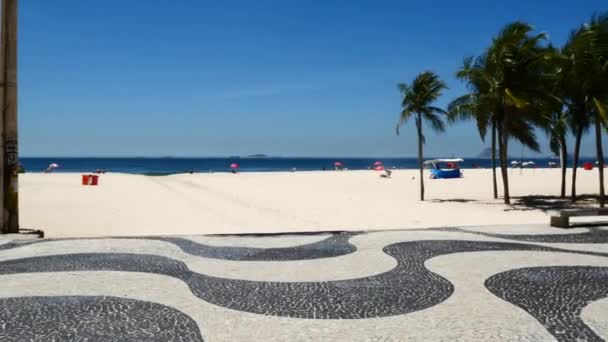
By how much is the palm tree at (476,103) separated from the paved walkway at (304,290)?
10864 mm

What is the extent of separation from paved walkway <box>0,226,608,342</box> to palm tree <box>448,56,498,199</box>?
35.6 ft

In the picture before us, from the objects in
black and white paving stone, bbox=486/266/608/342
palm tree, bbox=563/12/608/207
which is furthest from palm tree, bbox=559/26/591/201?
black and white paving stone, bbox=486/266/608/342

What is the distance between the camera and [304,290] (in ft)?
18.5

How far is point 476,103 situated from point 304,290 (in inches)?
622

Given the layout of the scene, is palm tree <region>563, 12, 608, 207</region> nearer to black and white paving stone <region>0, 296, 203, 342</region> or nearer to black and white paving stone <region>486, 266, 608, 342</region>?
black and white paving stone <region>486, 266, 608, 342</region>

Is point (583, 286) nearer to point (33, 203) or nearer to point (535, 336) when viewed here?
point (535, 336)

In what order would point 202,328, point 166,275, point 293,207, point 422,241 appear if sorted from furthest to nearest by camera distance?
point 293,207 → point 422,241 → point 166,275 → point 202,328

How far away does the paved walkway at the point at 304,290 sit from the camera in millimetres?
4289

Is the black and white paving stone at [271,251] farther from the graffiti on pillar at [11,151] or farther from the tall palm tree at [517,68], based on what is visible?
the tall palm tree at [517,68]

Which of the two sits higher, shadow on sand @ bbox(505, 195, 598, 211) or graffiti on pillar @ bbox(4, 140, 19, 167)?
graffiti on pillar @ bbox(4, 140, 19, 167)

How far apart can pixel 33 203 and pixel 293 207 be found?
32.5 feet

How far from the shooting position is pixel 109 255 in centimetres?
750

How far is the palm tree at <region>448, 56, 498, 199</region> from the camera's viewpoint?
1889 centimetres

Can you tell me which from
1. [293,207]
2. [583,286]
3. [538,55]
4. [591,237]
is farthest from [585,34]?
[583,286]
